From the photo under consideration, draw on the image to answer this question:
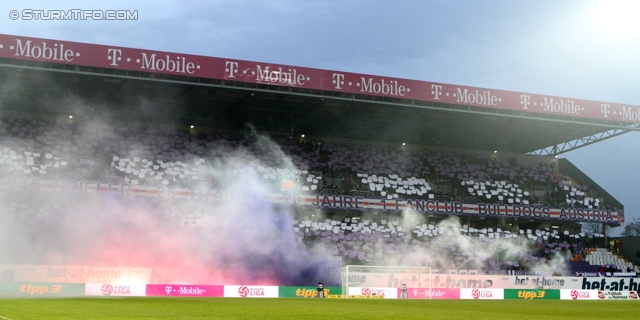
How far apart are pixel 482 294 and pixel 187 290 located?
47.9 feet

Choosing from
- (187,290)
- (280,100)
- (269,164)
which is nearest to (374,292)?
(187,290)

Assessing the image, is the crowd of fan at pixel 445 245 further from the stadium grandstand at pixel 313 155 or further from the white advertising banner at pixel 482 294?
the white advertising banner at pixel 482 294

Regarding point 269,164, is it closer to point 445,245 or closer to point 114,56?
point 114,56

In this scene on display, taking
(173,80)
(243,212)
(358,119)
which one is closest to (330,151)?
(358,119)

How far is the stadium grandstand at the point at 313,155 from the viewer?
33.4m

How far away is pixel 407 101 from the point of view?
38625mm

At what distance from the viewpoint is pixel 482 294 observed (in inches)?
1352

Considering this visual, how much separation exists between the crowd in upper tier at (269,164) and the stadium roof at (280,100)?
1.29 m

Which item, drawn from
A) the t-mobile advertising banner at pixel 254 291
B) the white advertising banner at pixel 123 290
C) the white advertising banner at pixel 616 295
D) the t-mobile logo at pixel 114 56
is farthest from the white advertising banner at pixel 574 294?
the t-mobile logo at pixel 114 56

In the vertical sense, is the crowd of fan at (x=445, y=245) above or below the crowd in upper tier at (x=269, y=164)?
below

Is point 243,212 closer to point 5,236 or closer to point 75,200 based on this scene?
point 75,200

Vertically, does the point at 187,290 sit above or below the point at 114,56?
below

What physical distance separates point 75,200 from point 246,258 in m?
8.66

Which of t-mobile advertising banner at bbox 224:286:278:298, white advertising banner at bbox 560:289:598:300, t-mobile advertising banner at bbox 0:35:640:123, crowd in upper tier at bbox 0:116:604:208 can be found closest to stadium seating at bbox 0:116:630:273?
crowd in upper tier at bbox 0:116:604:208
